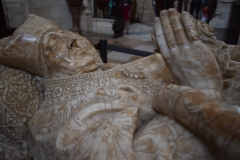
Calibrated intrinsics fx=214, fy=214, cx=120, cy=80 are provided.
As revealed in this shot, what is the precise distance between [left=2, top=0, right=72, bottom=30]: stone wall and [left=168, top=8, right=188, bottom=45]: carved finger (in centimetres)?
391

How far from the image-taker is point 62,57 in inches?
64.9

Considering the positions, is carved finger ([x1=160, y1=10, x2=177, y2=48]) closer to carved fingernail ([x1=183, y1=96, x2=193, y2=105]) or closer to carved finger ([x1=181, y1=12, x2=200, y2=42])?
carved finger ([x1=181, y1=12, x2=200, y2=42])

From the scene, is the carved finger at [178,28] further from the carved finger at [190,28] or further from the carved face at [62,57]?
the carved face at [62,57]

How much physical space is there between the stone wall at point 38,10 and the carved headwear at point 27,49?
3044 mm

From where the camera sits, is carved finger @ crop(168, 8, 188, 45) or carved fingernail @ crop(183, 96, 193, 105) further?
carved finger @ crop(168, 8, 188, 45)

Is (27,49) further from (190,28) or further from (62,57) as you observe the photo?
(190,28)

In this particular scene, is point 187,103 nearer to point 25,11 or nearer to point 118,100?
point 118,100

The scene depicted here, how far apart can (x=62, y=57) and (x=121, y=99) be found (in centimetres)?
58

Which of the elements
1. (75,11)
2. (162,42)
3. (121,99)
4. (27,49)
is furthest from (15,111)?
(75,11)

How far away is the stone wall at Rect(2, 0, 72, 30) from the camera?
14.1 ft

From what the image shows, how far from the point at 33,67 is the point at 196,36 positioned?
1257 mm

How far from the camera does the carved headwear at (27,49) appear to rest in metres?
1.63

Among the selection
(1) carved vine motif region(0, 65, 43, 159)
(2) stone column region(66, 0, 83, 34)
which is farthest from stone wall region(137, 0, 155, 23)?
(1) carved vine motif region(0, 65, 43, 159)

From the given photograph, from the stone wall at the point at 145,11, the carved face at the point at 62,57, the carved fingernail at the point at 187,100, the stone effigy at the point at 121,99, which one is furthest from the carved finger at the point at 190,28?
the stone wall at the point at 145,11
